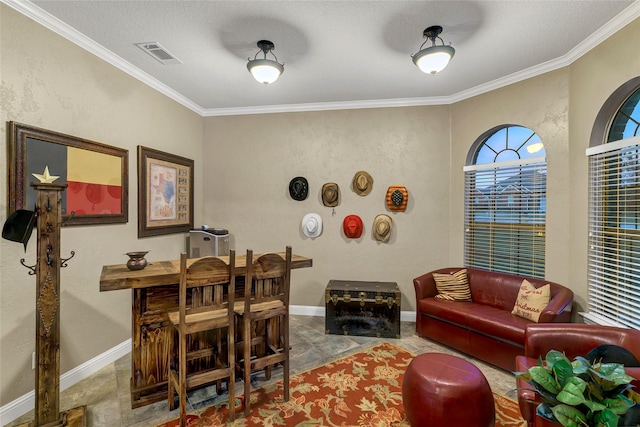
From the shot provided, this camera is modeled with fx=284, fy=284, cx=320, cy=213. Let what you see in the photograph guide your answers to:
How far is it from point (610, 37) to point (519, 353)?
2938 mm

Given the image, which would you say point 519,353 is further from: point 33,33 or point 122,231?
point 33,33

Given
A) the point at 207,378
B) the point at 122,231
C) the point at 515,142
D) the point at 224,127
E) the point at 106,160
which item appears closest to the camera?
the point at 207,378

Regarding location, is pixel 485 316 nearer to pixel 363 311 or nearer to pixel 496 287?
pixel 496 287

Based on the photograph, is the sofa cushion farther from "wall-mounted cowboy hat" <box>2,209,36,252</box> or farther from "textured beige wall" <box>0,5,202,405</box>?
"wall-mounted cowboy hat" <box>2,209,36,252</box>

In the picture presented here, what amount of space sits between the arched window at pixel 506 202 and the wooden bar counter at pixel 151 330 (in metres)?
3.20

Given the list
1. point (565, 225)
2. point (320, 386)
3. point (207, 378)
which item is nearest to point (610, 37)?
point (565, 225)

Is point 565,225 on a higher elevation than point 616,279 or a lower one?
higher

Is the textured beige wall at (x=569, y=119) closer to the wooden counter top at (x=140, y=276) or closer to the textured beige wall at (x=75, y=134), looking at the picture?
the wooden counter top at (x=140, y=276)

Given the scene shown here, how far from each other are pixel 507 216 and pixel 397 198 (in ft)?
4.50

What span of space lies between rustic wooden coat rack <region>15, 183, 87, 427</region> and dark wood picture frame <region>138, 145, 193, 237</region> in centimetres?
143

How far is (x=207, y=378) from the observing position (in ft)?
6.64

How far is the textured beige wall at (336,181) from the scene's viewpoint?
4.11m

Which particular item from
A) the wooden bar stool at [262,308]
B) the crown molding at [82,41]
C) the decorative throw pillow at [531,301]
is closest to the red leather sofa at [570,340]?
the decorative throw pillow at [531,301]

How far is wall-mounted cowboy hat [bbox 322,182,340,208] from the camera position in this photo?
4250mm
